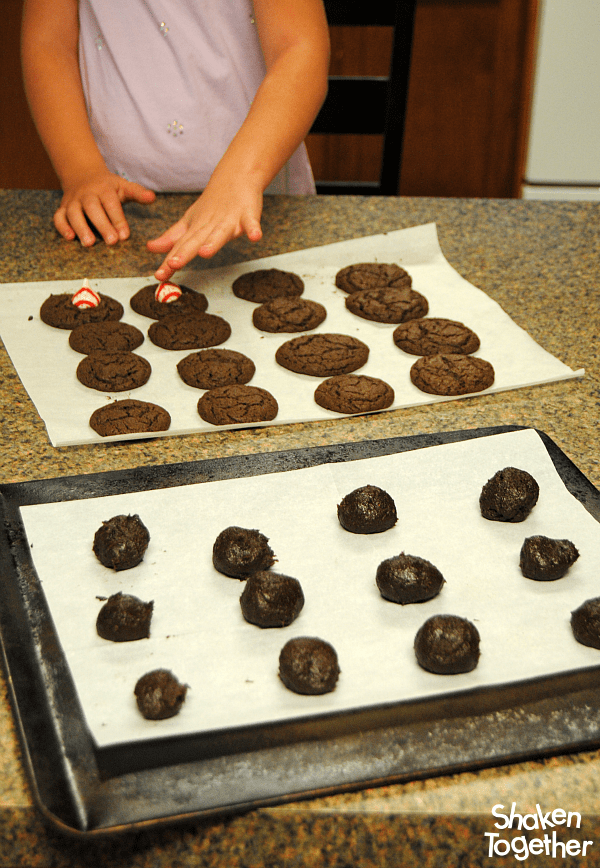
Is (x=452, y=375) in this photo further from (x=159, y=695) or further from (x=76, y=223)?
(x=76, y=223)

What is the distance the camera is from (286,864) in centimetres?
67

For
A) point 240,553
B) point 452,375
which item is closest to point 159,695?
point 240,553

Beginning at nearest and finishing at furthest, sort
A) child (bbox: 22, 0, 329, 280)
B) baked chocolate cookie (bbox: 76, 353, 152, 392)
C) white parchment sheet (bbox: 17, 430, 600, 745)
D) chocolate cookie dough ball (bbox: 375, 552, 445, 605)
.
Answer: white parchment sheet (bbox: 17, 430, 600, 745)
chocolate cookie dough ball (bbox: 375, 552, 445, 605)
baked chocolate cookie (bbox: 76, 353, 152, 392)
child (bbox: 22, 0, 329, 280)

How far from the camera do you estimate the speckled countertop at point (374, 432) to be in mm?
662

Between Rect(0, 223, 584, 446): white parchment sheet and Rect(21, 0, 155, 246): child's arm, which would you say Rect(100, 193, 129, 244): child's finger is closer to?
Rect(21, 0, 155, 246): child's arm

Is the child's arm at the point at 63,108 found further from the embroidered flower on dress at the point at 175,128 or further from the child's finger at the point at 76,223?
the embroidered flower on dress at the point at 175,128

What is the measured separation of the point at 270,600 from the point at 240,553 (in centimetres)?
8

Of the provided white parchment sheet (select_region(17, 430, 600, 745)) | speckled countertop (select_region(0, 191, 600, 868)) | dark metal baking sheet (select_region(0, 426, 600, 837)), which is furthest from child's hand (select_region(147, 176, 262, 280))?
dark metal baking sheet (select_region(0, 426, 600, 837))

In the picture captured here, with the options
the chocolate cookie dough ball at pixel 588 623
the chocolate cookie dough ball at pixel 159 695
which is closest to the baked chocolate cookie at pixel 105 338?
the chocolate cookie dough ball at pixel 159 695

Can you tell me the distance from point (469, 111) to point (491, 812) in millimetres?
3120

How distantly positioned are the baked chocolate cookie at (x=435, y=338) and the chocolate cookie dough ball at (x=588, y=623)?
67 cm

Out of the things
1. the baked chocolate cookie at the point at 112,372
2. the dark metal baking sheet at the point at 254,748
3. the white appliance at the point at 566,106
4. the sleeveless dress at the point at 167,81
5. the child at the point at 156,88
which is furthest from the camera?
the white appliance at the point at 566,106

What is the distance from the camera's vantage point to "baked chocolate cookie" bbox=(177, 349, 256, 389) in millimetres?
1328

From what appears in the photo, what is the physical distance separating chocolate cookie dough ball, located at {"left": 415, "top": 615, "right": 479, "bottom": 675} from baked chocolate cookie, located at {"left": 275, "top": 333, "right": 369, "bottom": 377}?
66 centimetres
